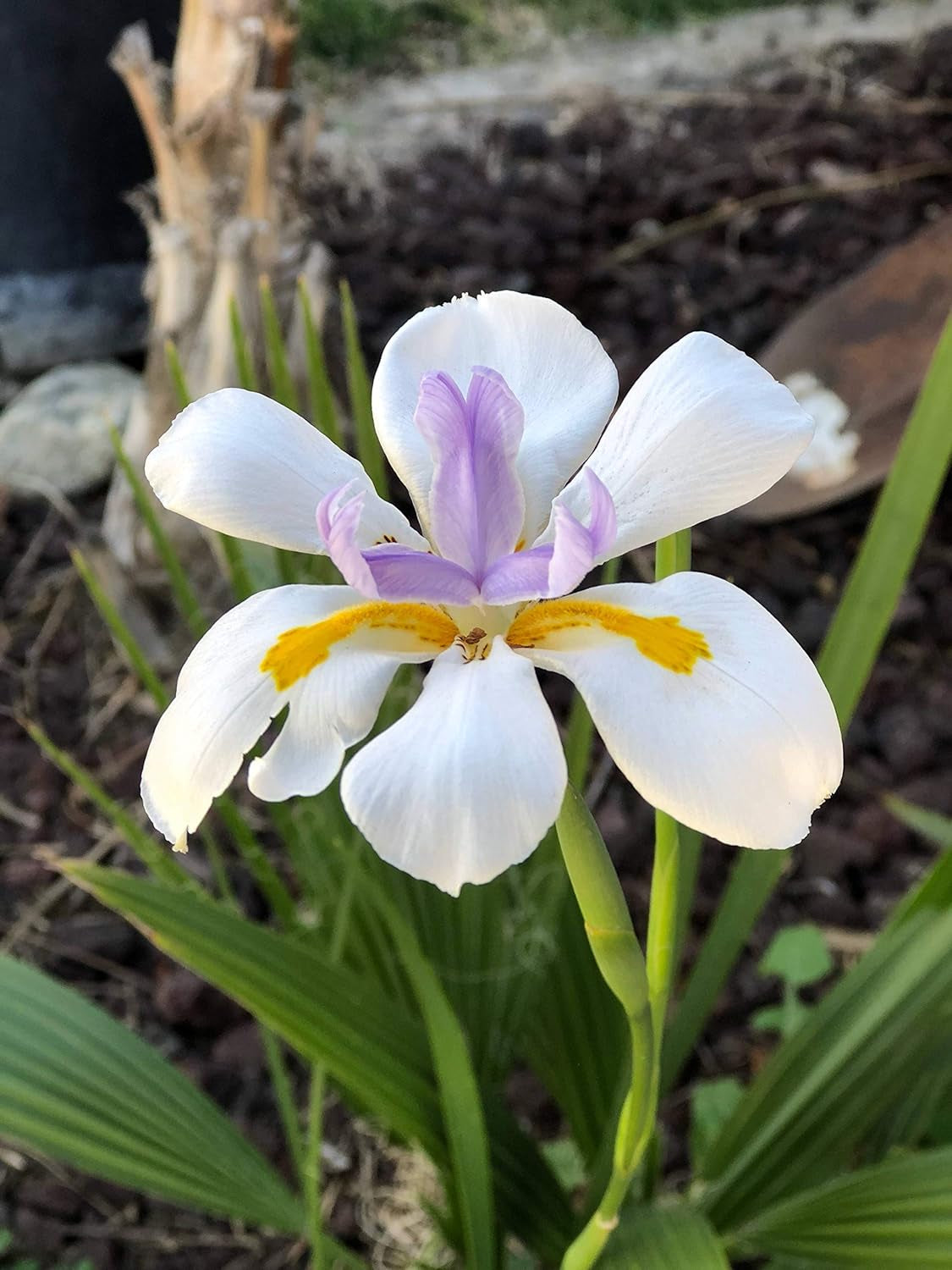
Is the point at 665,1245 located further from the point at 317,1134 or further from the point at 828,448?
the point at 828,448

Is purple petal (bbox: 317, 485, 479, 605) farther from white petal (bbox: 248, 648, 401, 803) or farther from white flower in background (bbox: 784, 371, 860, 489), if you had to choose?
white flower in background (bbox: 784, 371, 860, 489)

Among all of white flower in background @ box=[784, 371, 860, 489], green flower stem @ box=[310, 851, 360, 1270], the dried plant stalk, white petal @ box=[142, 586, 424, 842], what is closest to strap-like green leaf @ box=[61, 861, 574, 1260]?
green flower stem @ box=[310, 851, 360, 1270]

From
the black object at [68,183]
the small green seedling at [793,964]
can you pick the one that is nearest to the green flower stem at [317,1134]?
the small green seedling at [793,964]

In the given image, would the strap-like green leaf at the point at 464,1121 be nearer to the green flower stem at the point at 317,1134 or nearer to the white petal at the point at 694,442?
the green flower stem at the point at 317,1134

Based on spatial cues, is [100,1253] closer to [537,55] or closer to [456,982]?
[456,982]

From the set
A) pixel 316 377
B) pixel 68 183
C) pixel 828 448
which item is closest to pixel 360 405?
pixel 316 377
